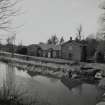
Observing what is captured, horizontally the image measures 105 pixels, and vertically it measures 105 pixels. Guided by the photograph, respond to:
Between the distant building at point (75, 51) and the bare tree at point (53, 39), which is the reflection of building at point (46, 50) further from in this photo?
the bare tree at point (53, 39)

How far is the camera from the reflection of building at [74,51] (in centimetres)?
3306

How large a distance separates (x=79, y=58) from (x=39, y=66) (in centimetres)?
1174

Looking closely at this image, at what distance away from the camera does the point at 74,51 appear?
110 feet

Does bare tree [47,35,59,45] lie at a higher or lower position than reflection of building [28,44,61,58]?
higher

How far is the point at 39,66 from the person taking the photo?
25641mm

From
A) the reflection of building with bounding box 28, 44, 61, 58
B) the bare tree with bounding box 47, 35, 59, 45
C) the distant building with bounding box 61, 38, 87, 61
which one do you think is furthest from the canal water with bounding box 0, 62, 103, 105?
the bare tree with bounding box 47, 35, 59, 45

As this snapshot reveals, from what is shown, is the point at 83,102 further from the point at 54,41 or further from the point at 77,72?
the point at 54,41

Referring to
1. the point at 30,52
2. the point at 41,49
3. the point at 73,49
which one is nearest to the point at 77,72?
the point at 73,49

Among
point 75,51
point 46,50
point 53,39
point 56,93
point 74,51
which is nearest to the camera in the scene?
point 56,93

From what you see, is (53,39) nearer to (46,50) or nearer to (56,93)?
(46,50)

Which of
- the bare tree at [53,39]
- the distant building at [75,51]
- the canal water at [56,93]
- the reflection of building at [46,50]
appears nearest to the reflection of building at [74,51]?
the distant building at [75,51]

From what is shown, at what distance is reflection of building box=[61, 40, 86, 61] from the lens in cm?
3306

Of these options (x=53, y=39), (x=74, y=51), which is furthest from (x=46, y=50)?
(x=53, y=39)

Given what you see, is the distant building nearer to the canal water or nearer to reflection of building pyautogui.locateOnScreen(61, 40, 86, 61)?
reflection of building pyautogui.locateOnScreen(61, 40, 86, 61)
